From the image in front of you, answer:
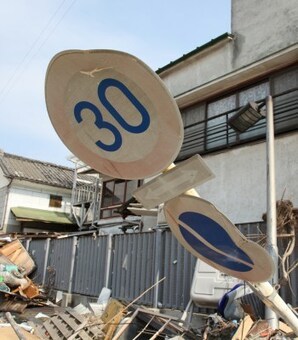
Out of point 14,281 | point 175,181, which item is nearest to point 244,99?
point 175,181

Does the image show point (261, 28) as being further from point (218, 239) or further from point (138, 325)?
point (218, 239)

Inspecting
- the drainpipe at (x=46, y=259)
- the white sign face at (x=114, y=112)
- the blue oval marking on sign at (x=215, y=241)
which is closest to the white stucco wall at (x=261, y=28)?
the blue oval marking on sign at (x=215, y=241)

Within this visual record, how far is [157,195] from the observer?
2.71 m

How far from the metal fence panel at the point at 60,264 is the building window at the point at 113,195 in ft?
15.3

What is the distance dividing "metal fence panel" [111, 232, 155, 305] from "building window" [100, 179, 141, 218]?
24.1 ft

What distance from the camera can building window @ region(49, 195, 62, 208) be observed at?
88.2ft

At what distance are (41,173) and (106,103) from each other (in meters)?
26.8

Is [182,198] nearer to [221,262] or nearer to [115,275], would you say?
[221,262]

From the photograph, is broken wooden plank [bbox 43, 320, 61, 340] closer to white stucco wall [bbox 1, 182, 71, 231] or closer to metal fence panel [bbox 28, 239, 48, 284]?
metal fence panel [bbox 28, 239, 48, 284]

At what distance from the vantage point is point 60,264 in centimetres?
1321

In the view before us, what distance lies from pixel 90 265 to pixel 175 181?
9538 mm

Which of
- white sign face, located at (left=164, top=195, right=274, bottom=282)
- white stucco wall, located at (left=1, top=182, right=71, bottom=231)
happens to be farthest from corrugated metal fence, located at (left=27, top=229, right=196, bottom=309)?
white stucco wall, located at (left=1, top=182, right=71, bottom=231)

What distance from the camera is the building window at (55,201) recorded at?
26.9m

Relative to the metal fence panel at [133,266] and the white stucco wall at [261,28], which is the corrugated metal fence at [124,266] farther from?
the white stucco wall at [261,28]
